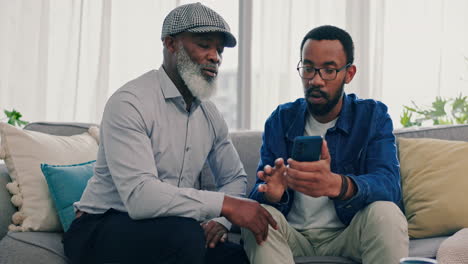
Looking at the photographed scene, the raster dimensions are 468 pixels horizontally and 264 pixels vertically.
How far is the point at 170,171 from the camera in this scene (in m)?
1.82

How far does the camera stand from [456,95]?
3.80m

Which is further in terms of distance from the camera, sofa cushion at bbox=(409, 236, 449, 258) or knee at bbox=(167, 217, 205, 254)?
sofa cushion at bbox=(409, 236, 449, 258)

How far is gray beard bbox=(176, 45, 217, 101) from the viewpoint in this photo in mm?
1848

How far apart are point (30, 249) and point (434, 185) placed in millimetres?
1539

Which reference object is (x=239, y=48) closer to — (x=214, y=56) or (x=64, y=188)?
(x=214, y=56)

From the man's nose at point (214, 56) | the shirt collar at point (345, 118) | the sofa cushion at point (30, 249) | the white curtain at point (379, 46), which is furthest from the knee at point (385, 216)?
the white curtain at point (379, 46)

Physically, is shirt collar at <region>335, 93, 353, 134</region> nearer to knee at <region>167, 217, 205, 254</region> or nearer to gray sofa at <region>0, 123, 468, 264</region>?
gray sofa at <region>0, 123, 468, 264</region>

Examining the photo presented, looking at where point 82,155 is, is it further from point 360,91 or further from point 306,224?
point 360,91

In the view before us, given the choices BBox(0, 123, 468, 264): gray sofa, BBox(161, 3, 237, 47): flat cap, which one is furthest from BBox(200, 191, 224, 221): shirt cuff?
Result: BBox(161, 3, 237, 47): flat cap

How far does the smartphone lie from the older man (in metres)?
0.22

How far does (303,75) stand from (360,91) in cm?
203

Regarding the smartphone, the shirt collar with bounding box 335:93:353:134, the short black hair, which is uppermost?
the short black hair

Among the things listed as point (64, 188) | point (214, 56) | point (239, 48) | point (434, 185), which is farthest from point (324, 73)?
point (239, 48)

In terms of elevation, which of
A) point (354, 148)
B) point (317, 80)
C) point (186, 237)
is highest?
point (317, 80)
